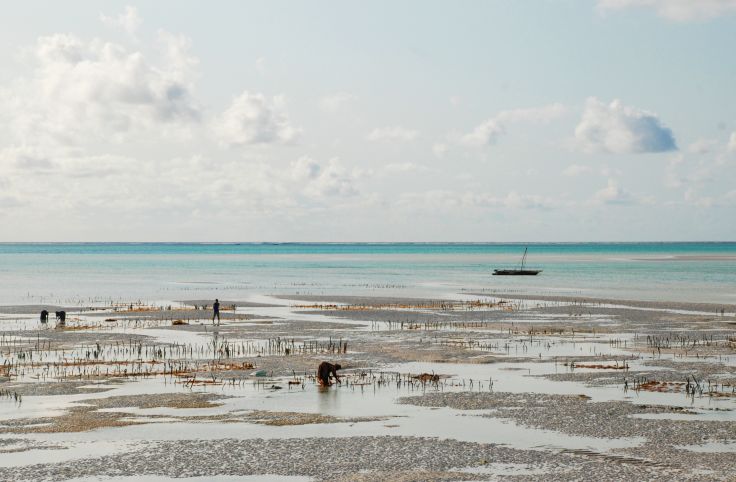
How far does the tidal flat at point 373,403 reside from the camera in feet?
66.9

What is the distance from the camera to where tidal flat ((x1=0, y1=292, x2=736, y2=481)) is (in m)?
20.4

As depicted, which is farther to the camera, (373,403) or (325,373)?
(325,373)

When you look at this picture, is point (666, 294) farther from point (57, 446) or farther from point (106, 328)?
point (57, 446)

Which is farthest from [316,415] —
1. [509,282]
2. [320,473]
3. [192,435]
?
[509,282]

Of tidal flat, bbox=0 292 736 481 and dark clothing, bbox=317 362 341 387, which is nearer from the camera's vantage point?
tidal flat, bbox=0 292 736 481

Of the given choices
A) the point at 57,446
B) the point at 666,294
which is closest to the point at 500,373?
the point at 57,446

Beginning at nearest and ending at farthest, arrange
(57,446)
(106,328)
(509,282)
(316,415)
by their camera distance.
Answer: (57,446) → (316,415) → (106,328) → (509,282)

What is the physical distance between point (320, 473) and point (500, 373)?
15906mm

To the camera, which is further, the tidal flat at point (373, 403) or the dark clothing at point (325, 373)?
the dark clothing at point (325, 373)

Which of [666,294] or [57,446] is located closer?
[57,446]

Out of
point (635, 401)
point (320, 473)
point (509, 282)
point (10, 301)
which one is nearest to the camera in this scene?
point (320, 473)

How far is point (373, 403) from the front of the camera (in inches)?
1101

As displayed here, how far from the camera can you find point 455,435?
23391mm

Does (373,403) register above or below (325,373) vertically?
below
